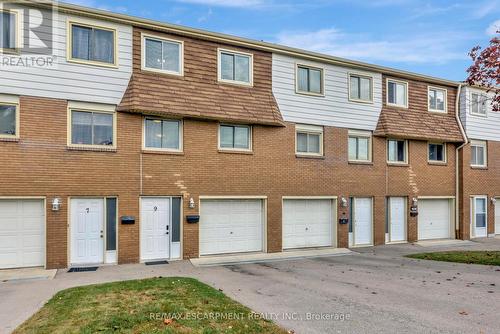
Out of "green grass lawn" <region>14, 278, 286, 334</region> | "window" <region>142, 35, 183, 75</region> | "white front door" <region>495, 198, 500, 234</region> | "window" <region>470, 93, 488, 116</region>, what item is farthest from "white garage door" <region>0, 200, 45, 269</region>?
"white front door" <region>495, 198, 500, 234</region>

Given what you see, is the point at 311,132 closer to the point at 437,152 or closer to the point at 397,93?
the point at 397,93

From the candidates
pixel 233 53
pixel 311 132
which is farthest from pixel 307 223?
pixel 233 53

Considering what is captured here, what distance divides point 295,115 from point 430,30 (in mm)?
10109

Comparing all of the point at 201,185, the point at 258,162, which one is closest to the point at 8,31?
the point at 201,185

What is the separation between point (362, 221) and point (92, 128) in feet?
36.8

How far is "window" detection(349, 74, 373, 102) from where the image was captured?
16109 mm

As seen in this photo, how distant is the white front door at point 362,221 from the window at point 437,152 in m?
4.37

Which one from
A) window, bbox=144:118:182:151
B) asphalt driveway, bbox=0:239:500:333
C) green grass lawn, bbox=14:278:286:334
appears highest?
window, bbox=144:118:182:151

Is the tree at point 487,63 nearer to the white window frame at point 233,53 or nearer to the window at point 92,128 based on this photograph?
the white window frame at point 233,53

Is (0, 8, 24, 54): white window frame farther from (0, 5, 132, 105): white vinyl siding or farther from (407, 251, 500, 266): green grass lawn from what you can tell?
(407, 251, 500, 266): green grass lawn

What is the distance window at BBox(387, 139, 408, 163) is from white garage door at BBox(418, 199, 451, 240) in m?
2.36

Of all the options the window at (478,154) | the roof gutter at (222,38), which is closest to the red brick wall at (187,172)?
the roof gutter at (222,38)

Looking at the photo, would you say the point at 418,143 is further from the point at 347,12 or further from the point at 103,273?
the point at 103,273

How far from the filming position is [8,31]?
1067cm
